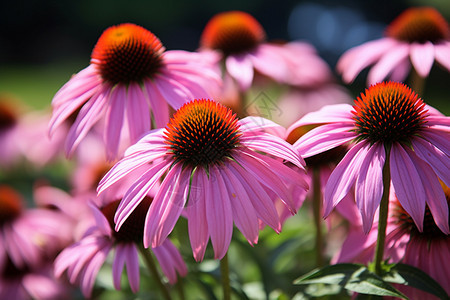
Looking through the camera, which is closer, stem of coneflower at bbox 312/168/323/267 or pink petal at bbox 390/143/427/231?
pink petal at bbox 390/143/427/231

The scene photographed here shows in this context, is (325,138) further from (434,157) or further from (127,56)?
(127,56)

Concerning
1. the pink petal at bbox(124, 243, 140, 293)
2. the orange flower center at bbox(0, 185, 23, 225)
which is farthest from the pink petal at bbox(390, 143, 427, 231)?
the orange flower center at bbox(0, 185, 23, 225)

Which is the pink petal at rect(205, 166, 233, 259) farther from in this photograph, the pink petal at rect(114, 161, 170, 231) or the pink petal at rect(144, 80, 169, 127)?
the pink petal at rect(144, 80, 169, 127)

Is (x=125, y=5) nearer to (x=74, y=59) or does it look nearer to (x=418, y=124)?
(x=74, y=59)

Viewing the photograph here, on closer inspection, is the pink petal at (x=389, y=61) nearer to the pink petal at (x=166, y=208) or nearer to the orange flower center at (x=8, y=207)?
the pink petal at (x=166, y=208)

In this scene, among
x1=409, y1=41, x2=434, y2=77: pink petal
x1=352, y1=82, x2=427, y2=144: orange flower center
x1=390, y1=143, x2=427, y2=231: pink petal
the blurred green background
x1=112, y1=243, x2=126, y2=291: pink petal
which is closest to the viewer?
x1=390, y1=143, x2=427, y2=231: pink petal

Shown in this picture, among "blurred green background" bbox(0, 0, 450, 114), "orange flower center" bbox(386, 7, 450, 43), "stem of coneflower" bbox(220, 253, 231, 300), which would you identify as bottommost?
"stem of coneflower" bbox(220, 253, 231, 300)

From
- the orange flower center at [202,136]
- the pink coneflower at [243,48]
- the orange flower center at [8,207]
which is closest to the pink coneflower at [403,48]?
the pink coneflower at [243,48]

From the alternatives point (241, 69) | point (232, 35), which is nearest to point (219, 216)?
point (241, 69)
